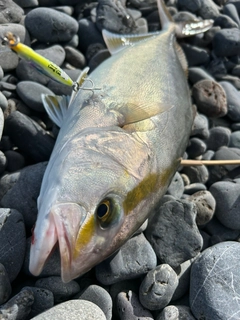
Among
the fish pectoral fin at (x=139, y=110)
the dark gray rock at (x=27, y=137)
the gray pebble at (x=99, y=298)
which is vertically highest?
the fish pectoral fin at (x=139, y=110)

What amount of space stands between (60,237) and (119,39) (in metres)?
2.73

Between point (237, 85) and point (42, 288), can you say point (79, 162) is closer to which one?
point (42, 288)

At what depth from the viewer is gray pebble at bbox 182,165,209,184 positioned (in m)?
3.75

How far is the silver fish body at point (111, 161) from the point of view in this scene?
6.80 feet

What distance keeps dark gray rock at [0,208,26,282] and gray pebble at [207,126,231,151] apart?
7.47ft

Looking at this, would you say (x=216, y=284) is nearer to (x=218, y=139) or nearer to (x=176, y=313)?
(x=176, y=313)

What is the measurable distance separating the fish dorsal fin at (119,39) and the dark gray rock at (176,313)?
253 centimetres

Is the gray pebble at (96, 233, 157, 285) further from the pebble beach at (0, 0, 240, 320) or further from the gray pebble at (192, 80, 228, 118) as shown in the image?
the gray pebble at (192, 80, 228, 118)

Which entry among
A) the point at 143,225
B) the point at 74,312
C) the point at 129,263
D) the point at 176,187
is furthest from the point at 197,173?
the point at 74,312

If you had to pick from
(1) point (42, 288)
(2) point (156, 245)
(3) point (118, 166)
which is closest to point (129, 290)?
(2) point (156, 245)

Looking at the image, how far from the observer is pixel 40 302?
2445 mm

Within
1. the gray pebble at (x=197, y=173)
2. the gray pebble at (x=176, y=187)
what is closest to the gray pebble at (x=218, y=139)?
the gray pebble at (x=197, y=173)

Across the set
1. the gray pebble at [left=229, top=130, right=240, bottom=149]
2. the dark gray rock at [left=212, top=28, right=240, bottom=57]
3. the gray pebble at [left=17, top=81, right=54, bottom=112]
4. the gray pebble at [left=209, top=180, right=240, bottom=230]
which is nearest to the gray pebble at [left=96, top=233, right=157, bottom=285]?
the gray pebble at [left=209, top=180, right=240, bottom=230]

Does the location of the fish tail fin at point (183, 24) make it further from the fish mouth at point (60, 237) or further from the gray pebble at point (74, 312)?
the gray pebble at point (74, 312)
